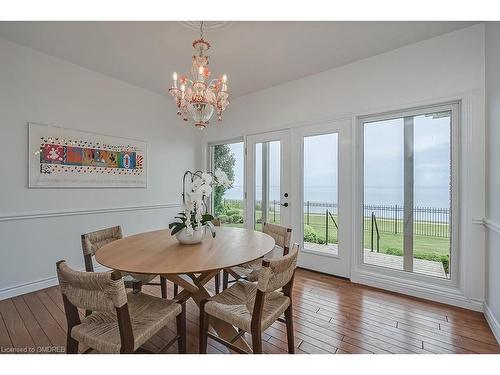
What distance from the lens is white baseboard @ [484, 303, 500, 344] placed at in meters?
1.77

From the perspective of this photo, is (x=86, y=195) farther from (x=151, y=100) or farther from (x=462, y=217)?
(x=462, y=217)

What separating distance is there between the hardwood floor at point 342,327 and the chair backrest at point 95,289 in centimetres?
81

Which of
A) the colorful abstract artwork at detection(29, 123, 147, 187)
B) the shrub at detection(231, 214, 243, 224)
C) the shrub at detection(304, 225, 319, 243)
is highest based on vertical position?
the colorful abstract artwork at detection(29, 123, 147, 187)

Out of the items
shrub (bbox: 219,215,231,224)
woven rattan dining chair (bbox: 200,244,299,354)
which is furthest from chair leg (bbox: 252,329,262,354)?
shrub (bbox: 219,215,231,224)

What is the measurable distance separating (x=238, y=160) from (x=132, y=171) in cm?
167

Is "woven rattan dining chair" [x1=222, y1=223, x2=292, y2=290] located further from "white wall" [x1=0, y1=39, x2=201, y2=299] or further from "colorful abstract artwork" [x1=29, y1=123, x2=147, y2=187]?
"colorful abstract artwork" [x1=29, y1=123, x2=147, y2=187]

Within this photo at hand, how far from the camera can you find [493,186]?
195 cm

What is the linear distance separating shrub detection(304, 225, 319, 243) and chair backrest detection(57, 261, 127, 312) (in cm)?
262

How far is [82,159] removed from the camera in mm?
2951

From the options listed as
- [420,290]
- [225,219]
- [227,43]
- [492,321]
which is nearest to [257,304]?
[492,321]

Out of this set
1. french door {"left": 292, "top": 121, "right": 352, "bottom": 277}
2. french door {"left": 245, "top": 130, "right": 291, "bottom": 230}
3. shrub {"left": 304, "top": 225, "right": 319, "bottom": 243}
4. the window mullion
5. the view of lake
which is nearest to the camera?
the view of lake

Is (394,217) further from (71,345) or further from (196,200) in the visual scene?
(71,345)

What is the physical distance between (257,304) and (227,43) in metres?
2.43
